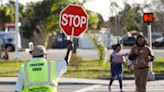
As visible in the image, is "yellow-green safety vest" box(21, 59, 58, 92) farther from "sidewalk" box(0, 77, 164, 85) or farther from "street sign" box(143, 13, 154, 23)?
"street sign" box(143, 13, 154, 23)

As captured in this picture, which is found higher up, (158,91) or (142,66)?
(142,66)

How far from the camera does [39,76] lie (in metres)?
6.70

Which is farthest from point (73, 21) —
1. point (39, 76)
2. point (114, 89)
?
point (114, 89)

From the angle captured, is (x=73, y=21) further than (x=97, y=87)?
No

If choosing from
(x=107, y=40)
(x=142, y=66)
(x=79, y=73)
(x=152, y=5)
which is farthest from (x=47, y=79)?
(x=152, y=5)

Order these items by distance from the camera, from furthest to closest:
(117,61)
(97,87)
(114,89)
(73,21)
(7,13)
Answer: (7,13) → (97,87) → (114,89) → (117,61) → (73,21)

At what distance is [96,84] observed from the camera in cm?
2056

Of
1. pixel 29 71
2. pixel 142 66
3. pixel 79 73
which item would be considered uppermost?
pixel 29 71

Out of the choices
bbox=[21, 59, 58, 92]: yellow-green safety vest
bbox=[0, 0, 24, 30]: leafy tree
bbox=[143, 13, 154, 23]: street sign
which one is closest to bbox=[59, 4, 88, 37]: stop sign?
bbox=[21, 59, 58, 92]: yellow-green safety vest

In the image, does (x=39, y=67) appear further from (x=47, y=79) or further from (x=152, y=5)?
(x=152, y=5)

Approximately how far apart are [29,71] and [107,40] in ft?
85.7

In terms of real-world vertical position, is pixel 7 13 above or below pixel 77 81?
above

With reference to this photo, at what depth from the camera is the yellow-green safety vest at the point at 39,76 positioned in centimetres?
668

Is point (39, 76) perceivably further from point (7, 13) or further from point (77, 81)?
point (7, 13)
